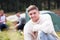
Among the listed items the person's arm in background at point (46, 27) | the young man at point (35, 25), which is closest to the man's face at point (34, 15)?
the young man at point (35, 25)

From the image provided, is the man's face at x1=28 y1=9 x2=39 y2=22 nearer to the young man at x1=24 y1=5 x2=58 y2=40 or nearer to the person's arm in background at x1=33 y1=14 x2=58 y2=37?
the young man at x1=24 y1=5 x2=58 y2=40

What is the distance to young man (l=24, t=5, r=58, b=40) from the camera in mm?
3785

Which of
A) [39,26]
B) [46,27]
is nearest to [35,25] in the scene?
[39,26]

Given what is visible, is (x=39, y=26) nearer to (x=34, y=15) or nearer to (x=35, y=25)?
(x=35, y=25)

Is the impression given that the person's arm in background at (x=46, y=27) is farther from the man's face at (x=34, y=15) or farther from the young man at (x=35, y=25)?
the man's face at (x=34, y=15)

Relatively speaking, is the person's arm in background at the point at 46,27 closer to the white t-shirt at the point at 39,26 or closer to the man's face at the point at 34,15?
the white t-shirt at the point at 39,26

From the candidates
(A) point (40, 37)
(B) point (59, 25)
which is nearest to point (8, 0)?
(B) point (59, 25)

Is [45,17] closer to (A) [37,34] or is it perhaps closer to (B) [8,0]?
(A) [37,34]

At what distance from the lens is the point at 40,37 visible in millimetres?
3973

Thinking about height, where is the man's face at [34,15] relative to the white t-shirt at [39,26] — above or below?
above

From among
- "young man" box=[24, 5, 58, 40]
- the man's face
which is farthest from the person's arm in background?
the man's face

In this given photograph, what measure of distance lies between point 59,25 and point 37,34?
615cm

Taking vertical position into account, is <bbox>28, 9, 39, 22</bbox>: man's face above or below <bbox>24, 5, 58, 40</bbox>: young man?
above

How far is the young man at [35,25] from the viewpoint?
Answer: 3785mm
